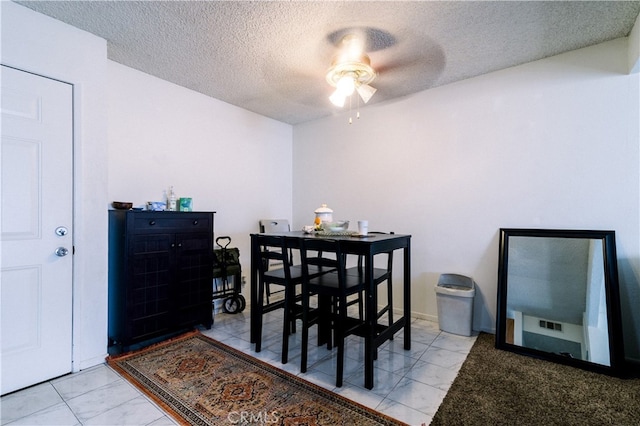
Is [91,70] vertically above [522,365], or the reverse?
[91,70]

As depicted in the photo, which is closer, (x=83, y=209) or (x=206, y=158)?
(x=83, y=209)

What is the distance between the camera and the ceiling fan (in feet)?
7.91

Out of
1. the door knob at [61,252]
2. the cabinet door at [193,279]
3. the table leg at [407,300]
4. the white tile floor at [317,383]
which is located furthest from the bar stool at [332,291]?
the door knob at [61,252]

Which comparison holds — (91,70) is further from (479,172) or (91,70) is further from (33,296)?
(479,172)

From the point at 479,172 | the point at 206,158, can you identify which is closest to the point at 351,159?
the point at 479,172

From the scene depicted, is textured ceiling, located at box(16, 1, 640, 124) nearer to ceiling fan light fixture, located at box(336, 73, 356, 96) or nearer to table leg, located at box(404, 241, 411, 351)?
ceiling fan light fixture, located at box(336, 73, 356, 96)

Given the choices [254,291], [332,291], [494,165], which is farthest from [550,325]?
[254,291]

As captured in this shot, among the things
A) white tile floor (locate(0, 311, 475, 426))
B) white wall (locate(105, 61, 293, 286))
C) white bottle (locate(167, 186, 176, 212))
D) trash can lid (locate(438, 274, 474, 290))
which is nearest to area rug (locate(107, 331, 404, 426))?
white tile floor (locate(0, 311, 475, 426))

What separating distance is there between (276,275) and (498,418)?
181 cm

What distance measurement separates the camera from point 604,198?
249 centimetres

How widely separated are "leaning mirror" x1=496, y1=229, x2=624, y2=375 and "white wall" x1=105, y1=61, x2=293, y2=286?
3074mm

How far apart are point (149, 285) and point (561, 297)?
144 inches

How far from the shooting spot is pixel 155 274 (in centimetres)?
267

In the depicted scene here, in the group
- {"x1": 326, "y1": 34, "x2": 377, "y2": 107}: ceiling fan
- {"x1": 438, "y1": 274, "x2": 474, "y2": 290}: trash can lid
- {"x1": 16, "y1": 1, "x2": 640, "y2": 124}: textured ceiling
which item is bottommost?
{"x1": 438, "y1": 274, "x2": 474, "y2": 290}: trash can lid
